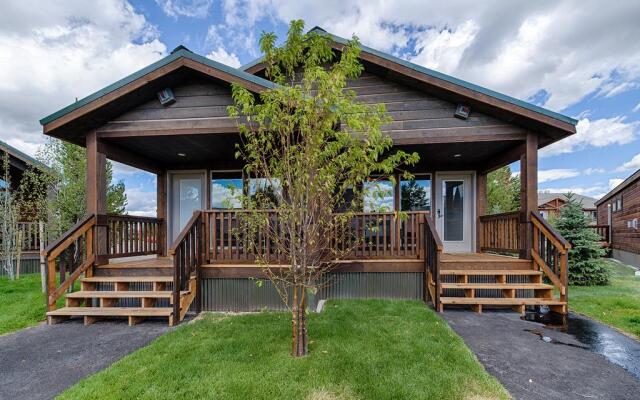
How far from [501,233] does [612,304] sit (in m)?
2.00

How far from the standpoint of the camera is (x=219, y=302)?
16.7 feet

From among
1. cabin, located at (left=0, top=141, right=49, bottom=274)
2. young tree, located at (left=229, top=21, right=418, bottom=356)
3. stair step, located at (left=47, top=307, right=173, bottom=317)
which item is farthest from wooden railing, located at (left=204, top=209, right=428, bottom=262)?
cabin, located at (left=0, top=141, right=49, bottom=274)

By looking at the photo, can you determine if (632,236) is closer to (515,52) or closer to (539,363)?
(515,52)

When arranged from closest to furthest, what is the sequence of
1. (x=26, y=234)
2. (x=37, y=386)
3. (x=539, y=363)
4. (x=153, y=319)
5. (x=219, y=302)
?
(x=37, y=386) → (x=539, y=363) → (x=153, y=319) → (x=219, y=302) → (x=26, y=234)

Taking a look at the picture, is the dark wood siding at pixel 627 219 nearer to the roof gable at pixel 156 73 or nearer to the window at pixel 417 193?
the window at pixel 417 193

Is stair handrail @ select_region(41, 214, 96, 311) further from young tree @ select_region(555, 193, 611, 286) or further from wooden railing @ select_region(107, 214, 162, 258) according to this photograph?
young tree @ select_region(555, 193, 611, 286)

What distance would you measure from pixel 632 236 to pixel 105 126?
59.4ft

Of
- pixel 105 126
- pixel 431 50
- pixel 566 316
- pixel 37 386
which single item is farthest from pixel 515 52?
pixel 37 386

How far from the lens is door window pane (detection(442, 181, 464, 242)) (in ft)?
25.5

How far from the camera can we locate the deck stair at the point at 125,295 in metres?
4.51

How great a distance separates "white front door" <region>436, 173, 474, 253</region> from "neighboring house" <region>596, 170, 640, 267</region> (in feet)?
31.3

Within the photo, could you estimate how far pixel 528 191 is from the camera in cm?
546

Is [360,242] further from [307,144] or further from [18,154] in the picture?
[18,154]

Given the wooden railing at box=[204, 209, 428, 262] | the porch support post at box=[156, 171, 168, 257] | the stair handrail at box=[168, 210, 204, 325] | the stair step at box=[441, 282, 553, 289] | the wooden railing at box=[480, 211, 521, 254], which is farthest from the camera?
the porch support post at box=[156, 171, 168, 257]
